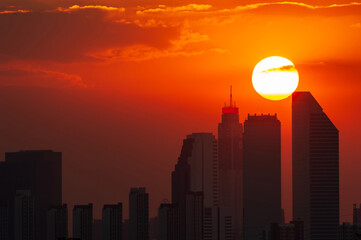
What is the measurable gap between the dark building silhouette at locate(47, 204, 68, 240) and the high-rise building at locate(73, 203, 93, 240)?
2647 mm

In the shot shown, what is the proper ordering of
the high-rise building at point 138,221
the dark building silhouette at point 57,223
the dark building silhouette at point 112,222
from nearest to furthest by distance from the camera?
the dark building silhouette at point 57,223, the dark building silhouette at point 112,222, the high-rise building at point 138,221

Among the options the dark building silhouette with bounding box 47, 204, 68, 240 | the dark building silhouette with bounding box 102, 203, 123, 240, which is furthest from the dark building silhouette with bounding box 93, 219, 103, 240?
the dark building silhouette with bounding box 47, 204, 68, 240

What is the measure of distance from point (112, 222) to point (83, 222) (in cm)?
753

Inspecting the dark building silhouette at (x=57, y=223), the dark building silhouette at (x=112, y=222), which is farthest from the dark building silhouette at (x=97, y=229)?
the dark building silhouette at (x=57, y=223)

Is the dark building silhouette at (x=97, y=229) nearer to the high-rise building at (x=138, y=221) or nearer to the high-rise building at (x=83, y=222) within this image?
the high-rise building at (x=83, y=222)

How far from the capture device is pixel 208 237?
197250 mm

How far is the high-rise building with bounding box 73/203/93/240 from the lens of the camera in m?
181

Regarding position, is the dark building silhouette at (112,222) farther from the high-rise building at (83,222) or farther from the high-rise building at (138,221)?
the high-rise building at (83,222)

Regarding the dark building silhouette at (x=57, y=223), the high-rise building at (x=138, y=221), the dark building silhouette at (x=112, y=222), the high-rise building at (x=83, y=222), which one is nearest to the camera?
the high-rise building at (x=83, y=222)

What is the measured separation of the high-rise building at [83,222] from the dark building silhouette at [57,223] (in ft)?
8.68

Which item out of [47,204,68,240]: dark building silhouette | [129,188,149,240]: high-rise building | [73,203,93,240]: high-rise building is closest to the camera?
[73,203,93,240]: high-rise building

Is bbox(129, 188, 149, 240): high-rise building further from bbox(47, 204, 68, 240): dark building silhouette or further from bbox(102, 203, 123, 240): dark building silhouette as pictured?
bbox(47, 204, 68, 240): dark building silhouette

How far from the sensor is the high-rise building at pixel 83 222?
181 m

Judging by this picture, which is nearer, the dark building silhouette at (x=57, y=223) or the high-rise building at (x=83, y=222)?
the high-rise building at (x=83, y=222)
